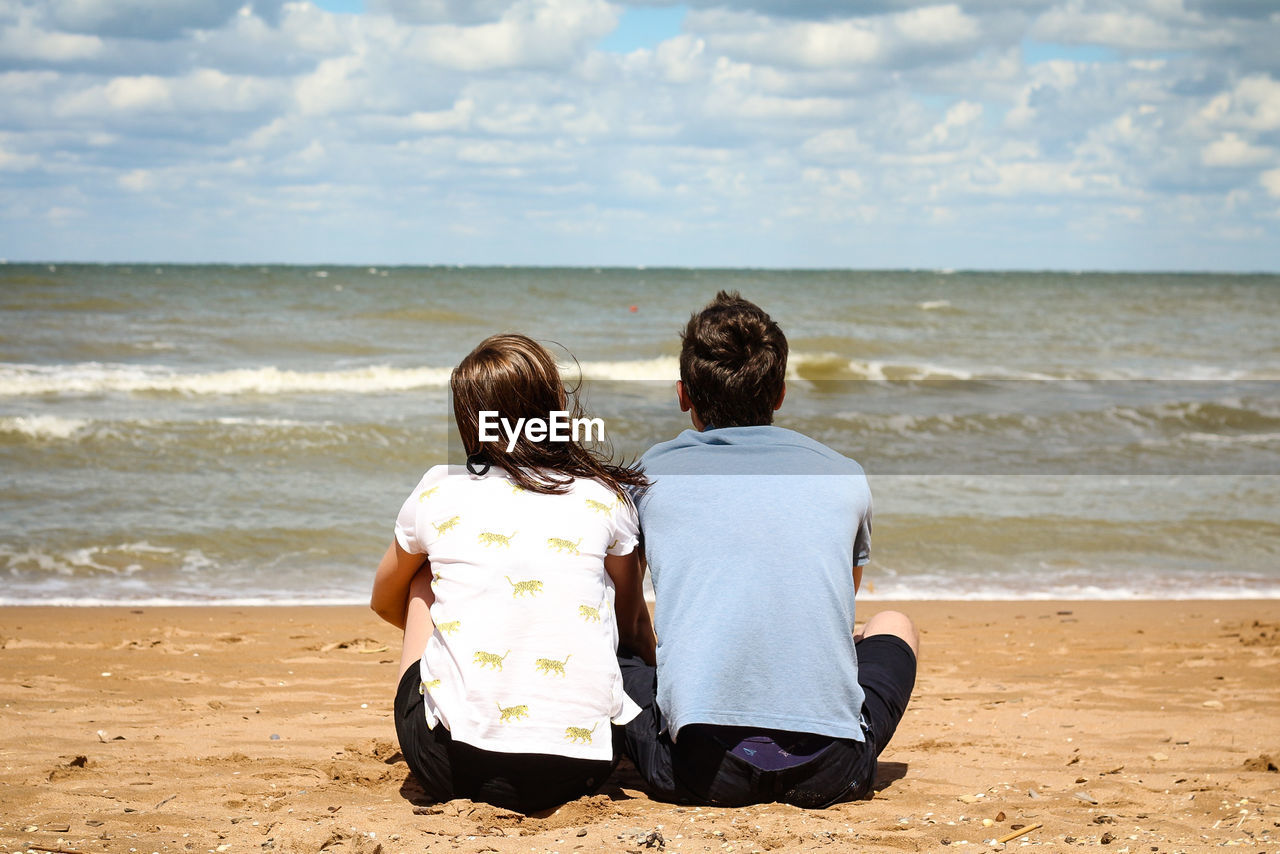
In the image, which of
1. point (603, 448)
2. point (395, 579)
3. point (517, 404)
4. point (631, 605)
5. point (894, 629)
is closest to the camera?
point (517, 404)

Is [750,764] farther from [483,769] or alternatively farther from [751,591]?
[483,769]

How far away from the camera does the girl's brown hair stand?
2.53m

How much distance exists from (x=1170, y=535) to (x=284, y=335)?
55.8 feet

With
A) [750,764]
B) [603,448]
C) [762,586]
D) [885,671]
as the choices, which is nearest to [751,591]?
[762,586]

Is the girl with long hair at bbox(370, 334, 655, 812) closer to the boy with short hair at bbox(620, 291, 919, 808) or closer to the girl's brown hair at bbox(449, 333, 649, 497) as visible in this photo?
the girl's brown hair at bbox(449, 333, 649, 497)

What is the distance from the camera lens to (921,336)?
80.4 ft

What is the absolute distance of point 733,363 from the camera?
2.59 m

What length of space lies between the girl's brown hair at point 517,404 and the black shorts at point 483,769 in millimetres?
602

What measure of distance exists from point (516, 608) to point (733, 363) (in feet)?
2.51

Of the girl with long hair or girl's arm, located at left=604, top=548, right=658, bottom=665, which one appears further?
girl's arm, located at left=604, top=548, right=658, bottom=665

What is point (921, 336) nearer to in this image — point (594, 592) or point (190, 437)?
point (190, 437)

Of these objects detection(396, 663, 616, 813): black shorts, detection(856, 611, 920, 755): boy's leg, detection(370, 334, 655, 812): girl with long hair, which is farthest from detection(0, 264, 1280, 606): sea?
detection(396, 663, 616, 813): black shorts

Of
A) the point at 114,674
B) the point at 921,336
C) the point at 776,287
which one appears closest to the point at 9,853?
the point at 114,674

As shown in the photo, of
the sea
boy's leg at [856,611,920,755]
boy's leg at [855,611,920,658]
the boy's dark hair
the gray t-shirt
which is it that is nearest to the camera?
the gray t-shirt
